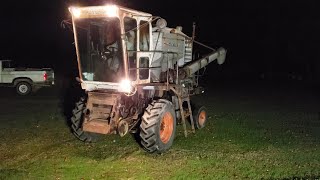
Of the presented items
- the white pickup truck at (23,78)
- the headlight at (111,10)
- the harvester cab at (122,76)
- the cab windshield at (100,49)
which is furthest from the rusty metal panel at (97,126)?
the white pickup truck at (23,78)

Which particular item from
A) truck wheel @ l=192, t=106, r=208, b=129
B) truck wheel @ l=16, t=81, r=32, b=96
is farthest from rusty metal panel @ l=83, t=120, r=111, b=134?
truck wheel @ l=16, t=81, r=32, b=96

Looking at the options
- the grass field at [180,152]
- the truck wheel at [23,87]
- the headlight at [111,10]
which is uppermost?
the headlight at [111,10]

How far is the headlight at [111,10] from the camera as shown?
35.6 feet

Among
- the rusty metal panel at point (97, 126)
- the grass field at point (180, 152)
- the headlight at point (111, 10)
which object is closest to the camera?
the grass field at point (180, 152)

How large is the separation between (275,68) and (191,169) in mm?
46431

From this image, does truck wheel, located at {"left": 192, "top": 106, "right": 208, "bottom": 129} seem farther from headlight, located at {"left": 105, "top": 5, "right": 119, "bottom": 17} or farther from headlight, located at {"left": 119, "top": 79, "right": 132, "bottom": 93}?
headlight, located at {"left": 105, "top": 5, "right": 119, "bottom": 17}

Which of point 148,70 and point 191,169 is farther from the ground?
point 148,70

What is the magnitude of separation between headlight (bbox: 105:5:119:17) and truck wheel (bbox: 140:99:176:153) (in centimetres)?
252

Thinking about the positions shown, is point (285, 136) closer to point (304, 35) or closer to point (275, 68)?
point (275, 68)

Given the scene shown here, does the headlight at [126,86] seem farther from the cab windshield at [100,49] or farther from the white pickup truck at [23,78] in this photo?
the white pickup truck at [23,78]

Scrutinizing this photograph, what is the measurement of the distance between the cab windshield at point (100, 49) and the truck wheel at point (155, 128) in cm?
126

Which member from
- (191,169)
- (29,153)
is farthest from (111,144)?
(191,169)

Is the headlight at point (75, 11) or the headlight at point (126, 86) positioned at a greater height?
the headlight at point (75, 11)

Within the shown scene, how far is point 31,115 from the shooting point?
18.2 meters
